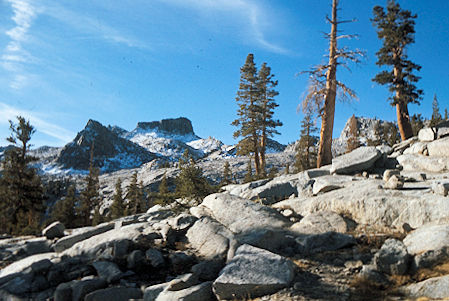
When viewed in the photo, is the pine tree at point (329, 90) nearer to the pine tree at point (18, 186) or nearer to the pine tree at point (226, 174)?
the pine tree at point (226, 174)

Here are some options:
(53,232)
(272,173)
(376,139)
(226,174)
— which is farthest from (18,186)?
(376,139)

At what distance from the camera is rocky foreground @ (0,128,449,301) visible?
16.7 feet

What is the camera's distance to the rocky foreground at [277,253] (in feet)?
16.7

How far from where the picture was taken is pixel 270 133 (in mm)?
33219

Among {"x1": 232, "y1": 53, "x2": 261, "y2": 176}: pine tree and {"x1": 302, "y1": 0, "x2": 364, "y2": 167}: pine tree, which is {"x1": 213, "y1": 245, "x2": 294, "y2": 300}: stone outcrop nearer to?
{"x1": 302, "y1": 0, "x2": 364, "y2": 167}: pine tree

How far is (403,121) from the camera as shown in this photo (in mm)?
23109

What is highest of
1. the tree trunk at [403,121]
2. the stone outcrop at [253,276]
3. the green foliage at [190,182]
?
the tree trunk at [403,121]

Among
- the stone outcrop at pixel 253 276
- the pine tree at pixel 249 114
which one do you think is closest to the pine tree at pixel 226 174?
the pine tree at pixel 249 114

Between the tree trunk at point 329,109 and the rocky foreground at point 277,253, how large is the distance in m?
5.40

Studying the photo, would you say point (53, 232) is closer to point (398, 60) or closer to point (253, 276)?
point (253, 276)

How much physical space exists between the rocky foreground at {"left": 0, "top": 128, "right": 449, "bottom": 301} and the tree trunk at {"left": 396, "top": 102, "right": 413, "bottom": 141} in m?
12.8

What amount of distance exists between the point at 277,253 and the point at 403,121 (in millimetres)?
21607

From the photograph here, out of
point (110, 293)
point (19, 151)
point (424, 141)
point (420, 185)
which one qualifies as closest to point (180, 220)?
point (110, 293)

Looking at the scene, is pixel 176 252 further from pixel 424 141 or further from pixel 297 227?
pixel 424 141
